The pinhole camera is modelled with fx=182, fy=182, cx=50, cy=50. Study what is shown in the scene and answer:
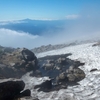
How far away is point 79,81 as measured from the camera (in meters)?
25.4

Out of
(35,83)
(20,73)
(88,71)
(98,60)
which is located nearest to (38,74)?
(20,73)

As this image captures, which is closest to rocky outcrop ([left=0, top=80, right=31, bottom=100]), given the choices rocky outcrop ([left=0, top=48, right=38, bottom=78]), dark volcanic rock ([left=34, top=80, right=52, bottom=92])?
dark volcanic rock ([left=34, top=80, right=52, bottom=92])

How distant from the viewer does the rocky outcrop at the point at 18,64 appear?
3253 cm

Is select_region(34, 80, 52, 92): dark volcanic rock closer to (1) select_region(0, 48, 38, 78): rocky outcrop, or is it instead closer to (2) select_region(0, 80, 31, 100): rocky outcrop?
(2) select_region(0, 80, 31, 100): rocky outcrop

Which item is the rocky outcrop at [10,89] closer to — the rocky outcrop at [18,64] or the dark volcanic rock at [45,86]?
the dark volcanic rock at [45,86]

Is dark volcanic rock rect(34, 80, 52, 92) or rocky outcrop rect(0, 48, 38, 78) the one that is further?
rocky outcrop rect(0, 48, 38, 78)

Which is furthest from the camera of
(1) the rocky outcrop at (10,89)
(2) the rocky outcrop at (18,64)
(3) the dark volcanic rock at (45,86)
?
(2) the rocky outcrop at (18,64)

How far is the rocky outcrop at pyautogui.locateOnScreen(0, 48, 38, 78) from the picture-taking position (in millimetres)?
32531

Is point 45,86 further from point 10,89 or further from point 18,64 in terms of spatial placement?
point 18,64

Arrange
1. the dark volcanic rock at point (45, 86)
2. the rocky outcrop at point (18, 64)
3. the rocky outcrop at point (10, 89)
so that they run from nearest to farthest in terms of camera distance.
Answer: the rocky outcrop at point (10, 89) → the dark volcanic rock at point (45, 86) → the rocky outcrop at point (18, 64)

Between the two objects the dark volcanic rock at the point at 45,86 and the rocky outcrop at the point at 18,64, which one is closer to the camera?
the dark volcanic rock at the point at 45,86

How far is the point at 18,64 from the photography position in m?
36.7

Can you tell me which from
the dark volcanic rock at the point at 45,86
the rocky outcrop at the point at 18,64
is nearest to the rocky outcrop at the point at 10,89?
the dark volcanic rock at the point at 45,86

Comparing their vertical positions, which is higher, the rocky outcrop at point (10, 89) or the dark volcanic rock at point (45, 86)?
the rocky outcrop at point (10, 89)
